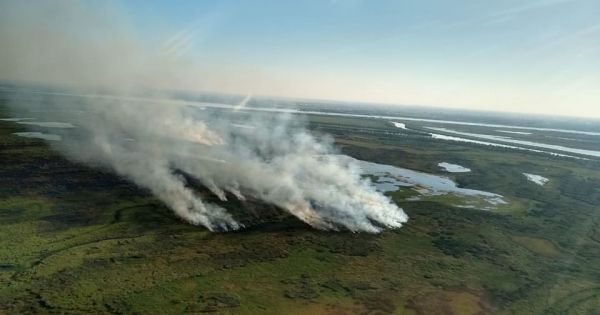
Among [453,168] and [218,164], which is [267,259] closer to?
[218,164]

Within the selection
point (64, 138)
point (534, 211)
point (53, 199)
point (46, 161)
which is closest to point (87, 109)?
point (64, 138)

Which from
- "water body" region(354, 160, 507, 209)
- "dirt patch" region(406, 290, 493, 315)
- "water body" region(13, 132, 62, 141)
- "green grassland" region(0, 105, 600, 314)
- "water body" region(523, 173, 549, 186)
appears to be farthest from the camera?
"water body" region(13, 132, 62, 141)

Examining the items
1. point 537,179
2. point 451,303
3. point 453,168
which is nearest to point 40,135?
point 453,168

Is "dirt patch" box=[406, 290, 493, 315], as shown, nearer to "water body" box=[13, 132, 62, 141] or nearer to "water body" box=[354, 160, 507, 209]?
"water body" box=[354, 160, 507, 209]

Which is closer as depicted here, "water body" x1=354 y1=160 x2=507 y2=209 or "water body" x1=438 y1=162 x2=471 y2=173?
"water body" x1=354 y1=160 x2=507 y2=209

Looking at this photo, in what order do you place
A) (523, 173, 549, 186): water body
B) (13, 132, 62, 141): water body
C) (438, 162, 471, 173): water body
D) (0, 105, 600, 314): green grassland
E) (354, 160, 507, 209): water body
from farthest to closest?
(438, 162, 471, 173): water body → (13, 132, 62, 141): water body → (523, 173, 549, 186): water body → (354, 160, 507, 209): water body → (0, 105, 600, 314): green grassland

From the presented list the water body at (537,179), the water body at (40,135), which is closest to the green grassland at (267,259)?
the water body at (537,179)

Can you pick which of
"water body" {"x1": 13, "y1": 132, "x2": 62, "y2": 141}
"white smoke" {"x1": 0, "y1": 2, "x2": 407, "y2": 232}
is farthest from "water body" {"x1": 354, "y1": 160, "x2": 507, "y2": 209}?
"water body" {"x1": 13, "y1": 132, "x2": 62, "y2": 141}
